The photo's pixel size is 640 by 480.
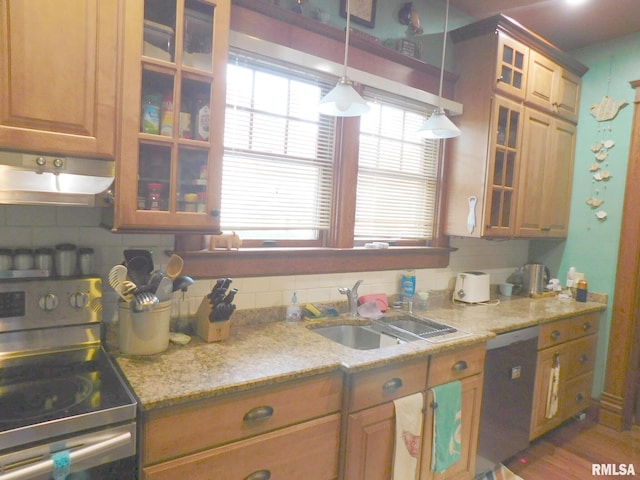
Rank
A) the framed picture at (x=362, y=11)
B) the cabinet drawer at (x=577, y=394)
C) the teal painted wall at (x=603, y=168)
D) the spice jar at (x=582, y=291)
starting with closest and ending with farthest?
1. the framed picture at (x=362, y=11)
2. the cabinet drawer at (x=577, y=394)
3. the teal painted wall at (x=603, y=168)
4. the spice jar at (x=582, y=291)

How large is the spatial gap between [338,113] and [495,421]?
1.85 meters

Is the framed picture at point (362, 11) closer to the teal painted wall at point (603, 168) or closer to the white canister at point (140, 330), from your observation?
the white canister at point (140, 330)

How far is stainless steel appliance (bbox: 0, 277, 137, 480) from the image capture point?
105cm

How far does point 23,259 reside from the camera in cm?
146

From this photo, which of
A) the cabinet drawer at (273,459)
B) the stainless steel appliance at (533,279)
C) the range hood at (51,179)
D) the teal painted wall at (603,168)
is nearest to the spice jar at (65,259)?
the range hood at (51,179)

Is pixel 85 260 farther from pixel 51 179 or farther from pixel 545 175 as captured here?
pixel 545 175

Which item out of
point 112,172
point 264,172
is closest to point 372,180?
point 264,172

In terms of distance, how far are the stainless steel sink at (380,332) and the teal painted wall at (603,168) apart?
176 centimetres

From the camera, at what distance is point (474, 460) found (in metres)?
2.18

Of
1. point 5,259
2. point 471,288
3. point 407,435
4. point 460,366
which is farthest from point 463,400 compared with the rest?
point 5,259

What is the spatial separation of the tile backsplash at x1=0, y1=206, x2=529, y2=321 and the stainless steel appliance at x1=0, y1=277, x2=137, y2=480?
0.17m

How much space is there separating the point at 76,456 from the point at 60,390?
26cm

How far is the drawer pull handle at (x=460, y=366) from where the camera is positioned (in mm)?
1995

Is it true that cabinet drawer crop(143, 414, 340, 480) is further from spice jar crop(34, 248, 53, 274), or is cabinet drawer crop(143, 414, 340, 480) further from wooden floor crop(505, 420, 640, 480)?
wooden floor crop(505, 420, 640, 480)
